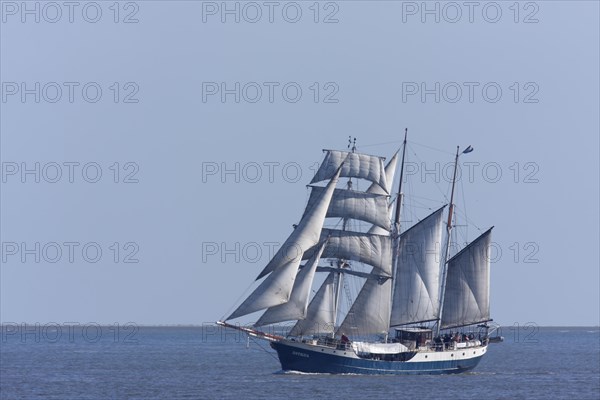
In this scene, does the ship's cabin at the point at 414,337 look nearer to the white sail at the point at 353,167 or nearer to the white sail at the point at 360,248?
the white sail at the point at 360,248

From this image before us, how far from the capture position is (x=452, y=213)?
10825 cm

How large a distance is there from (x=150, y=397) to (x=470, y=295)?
3095cm

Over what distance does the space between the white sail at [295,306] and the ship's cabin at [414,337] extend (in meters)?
10.0

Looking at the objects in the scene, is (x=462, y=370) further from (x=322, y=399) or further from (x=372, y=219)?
(x=322, y=399)

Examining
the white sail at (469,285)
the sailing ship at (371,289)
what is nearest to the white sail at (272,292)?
the sailing ship at (371,289)

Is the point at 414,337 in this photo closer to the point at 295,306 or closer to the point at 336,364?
the point at 336,364

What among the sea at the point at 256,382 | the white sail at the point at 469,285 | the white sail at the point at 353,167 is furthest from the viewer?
the white sail at the point at 469,285

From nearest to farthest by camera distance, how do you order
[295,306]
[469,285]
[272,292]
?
1. [272,292]
2. [295,306]
3. [469,285]

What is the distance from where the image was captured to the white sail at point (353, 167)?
327ft

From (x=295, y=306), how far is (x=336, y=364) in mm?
5396

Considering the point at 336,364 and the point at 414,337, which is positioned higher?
the point at 414,337

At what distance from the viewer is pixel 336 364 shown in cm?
9831

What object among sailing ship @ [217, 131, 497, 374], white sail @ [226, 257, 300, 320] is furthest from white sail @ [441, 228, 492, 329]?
white sail @ [226, 257, 300, 320]

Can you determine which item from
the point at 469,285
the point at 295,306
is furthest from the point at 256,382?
the point at 469,285
